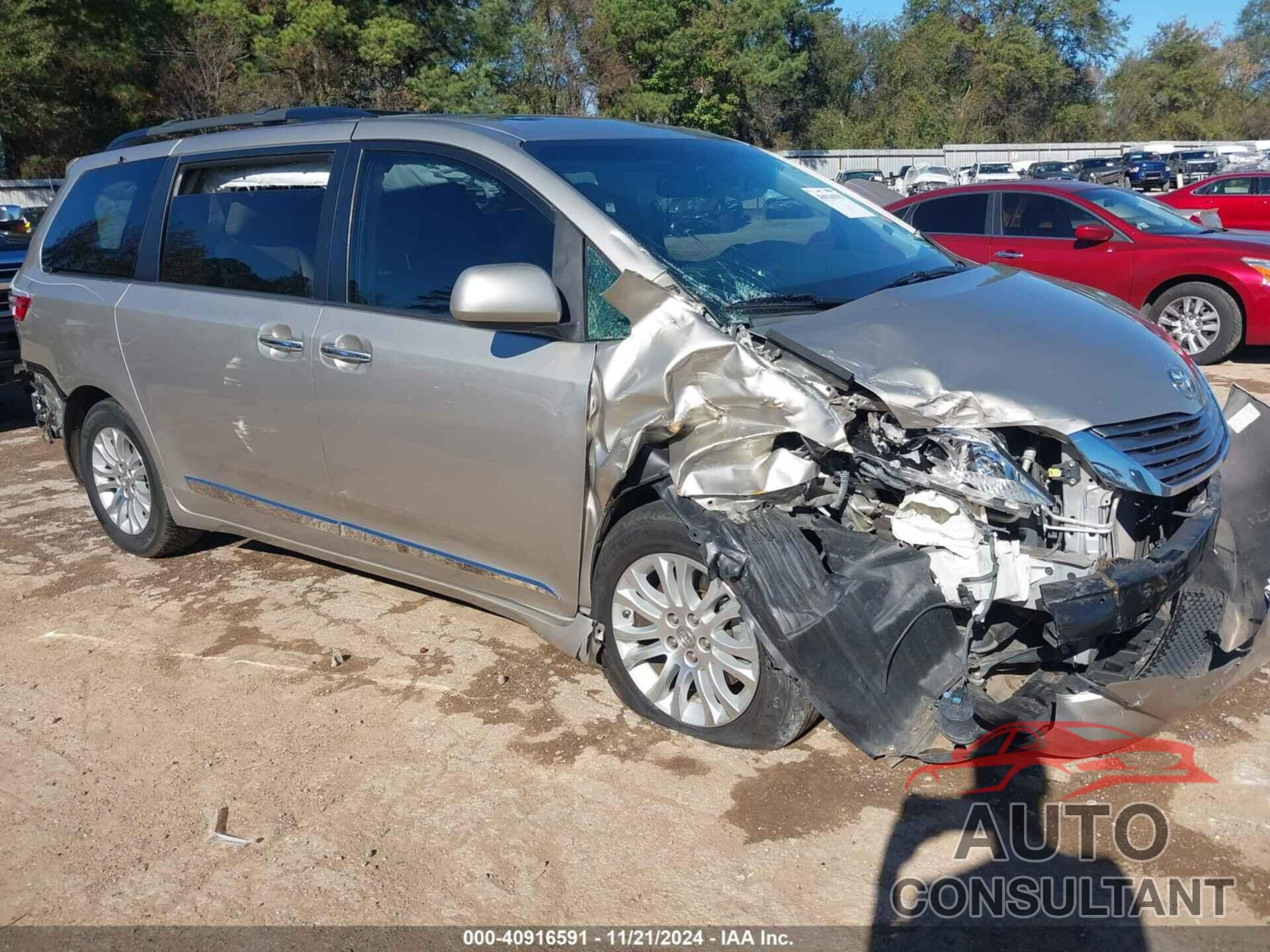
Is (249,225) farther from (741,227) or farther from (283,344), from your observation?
(741,227)

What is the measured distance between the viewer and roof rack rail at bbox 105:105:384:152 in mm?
4562

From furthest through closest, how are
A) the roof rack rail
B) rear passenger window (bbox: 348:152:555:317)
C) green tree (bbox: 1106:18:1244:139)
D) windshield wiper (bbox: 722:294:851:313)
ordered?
green tree (bbox: 1106:18:1244:139) < the roof rack rail < rear passenger window (bbox: 348:152:555:317) < windshield wiper (bbox: 722:294:851:313)

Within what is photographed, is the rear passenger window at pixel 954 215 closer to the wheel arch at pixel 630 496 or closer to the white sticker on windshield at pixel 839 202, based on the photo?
the white sticker on windshield at pixel 839 202

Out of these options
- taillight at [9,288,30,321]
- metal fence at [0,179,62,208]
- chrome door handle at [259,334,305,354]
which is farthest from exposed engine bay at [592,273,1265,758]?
metal fence at [0,179,62,208]

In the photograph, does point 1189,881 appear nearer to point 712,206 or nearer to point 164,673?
point 712,206

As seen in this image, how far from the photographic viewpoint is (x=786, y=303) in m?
3.55

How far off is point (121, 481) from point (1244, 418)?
16.2 feet

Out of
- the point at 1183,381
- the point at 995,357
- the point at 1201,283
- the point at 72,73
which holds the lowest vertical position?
the point at 1201,283

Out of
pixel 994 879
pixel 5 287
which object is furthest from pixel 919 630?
pixel 5 287

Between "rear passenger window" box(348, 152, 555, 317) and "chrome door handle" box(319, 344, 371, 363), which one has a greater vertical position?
"rear passenger window" box(348, 152, 555, 317)

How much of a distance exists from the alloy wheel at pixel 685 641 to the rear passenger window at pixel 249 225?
5.90 feet

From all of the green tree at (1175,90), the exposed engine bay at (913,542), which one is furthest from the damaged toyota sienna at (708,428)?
the green tree at (1175,90)

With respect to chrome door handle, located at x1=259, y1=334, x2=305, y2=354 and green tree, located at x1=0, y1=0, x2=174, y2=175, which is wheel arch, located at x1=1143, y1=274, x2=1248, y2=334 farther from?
green tree, located at x1=0, y1=0, x2=174, y2=175

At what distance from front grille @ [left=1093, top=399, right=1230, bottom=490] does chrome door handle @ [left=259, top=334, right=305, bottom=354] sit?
279 centimetres
